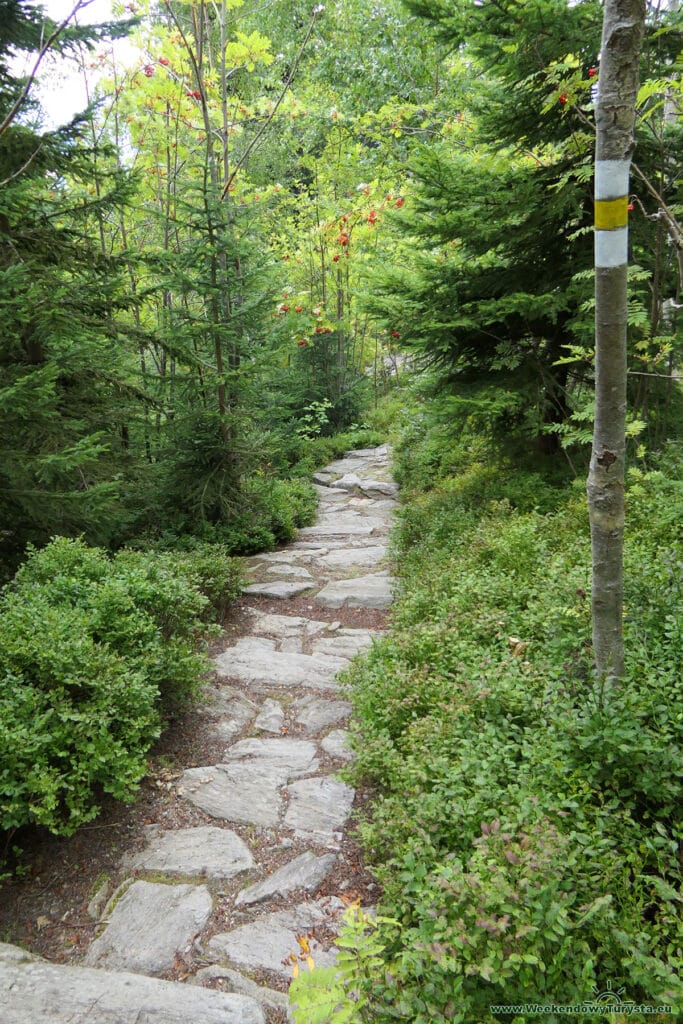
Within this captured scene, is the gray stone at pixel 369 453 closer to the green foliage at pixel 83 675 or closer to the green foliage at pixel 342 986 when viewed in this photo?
the green foliage at pixel 83 675

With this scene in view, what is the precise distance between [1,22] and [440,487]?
626cm

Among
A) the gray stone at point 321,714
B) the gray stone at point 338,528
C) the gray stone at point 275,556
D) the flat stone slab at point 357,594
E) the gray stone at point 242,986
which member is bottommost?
the gray stone at point 242,986

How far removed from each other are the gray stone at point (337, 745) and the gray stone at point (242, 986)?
4.49 feet

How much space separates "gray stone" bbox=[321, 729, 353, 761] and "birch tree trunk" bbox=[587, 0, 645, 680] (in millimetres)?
1694

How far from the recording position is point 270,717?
3943mm

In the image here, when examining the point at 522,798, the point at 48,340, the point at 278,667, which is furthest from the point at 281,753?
the point at 48,340

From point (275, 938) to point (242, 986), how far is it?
23 centimetres

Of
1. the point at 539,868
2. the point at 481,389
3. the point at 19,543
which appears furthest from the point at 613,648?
the point at 19,543

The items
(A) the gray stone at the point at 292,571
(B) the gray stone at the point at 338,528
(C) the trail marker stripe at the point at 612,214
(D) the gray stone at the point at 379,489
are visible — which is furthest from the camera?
(D) the gray stone at the point at 379,489

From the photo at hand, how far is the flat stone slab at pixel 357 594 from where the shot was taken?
19.6 ft

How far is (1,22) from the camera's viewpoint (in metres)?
4.97

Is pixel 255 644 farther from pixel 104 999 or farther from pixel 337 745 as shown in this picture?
pixel 104 999

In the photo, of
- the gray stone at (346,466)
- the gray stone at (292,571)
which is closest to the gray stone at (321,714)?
the gray stone at (292,571)

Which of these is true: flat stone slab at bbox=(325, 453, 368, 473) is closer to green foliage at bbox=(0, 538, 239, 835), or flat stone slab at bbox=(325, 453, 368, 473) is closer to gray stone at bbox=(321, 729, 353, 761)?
green foliage at bbox=(0, 538, 239, 835)
